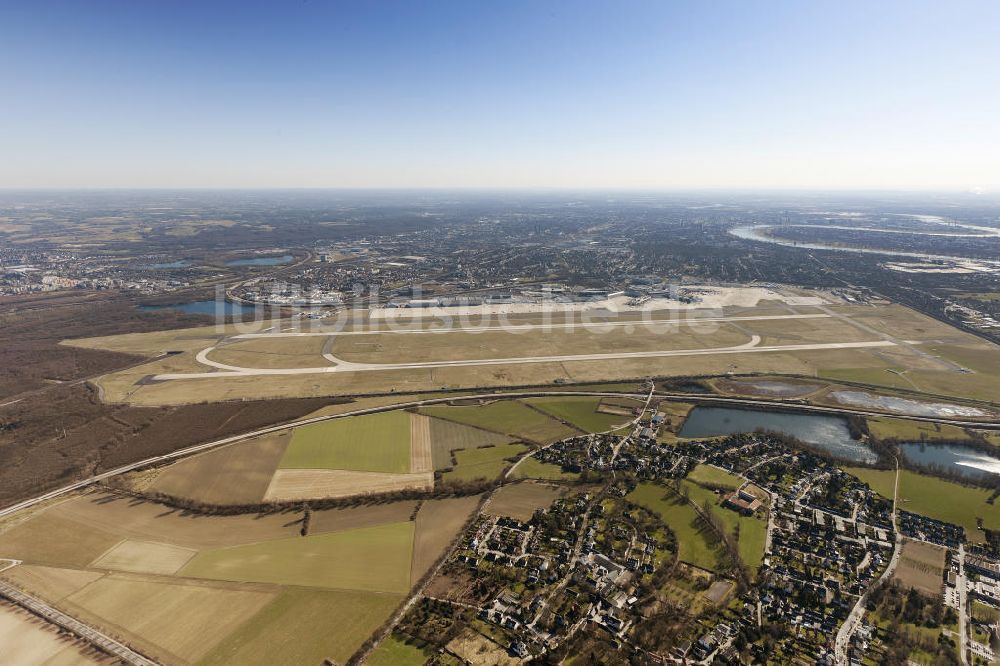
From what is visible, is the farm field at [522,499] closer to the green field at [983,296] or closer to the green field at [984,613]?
the green field at [984,613]

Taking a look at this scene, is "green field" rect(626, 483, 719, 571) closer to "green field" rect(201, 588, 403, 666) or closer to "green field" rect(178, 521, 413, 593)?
"green field" rect(178, 521, 413, 593)

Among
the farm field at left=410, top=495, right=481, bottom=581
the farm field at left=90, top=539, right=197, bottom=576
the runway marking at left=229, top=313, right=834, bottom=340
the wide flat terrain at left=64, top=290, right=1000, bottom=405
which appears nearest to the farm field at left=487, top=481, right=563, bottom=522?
the farm field at left=410, top=495, right=481, bottom=581

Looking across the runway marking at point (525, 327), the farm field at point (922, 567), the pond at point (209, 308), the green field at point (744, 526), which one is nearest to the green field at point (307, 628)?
the green field at point (744, 526)

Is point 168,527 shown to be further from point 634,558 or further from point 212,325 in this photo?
point 212,325

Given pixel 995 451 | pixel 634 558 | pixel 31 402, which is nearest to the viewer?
pixel 634 558

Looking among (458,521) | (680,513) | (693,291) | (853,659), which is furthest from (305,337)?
(693,291)

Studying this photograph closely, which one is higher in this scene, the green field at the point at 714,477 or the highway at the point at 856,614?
the green field at the point at 714,477
